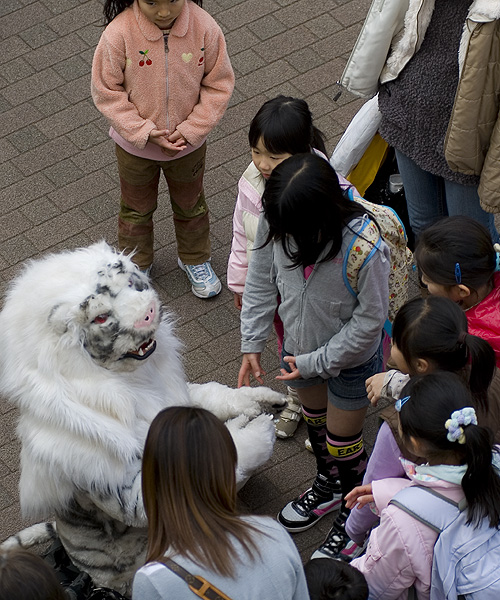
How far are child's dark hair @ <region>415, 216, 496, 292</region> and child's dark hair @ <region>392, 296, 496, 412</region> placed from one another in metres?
0.30

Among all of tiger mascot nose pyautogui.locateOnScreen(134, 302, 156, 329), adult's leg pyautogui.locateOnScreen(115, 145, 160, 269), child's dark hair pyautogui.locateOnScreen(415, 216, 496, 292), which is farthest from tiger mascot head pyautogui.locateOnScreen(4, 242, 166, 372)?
adult's leg pyautogui.locateOnScreen(115, 145, 160, 269)

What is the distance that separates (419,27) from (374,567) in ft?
7.12

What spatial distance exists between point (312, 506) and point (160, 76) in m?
2.05

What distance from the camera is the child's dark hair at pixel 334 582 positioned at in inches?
109

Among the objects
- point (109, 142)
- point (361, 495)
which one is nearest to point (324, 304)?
point (361, 495)

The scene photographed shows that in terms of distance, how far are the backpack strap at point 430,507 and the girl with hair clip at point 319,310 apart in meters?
0.68

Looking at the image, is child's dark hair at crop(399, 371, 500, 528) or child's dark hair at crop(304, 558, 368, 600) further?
child's dark hair at crop(304, 558, 368, 600)

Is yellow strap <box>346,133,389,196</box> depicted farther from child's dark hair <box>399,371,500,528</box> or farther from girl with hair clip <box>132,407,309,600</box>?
girl with hair clip <box>132,407,309,600</box>

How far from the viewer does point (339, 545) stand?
12.2 feet

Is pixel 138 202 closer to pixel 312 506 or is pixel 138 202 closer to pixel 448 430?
pixel 312 506

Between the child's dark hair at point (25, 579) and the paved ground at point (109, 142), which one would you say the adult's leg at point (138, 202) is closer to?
the paved ground at point (109, 142)

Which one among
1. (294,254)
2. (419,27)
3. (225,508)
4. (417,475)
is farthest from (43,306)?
(419,27)

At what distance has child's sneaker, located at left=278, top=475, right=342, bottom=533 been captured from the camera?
12.8ft

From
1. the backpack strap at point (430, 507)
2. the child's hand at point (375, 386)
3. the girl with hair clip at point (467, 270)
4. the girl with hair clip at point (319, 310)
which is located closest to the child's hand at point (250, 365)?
the girl with hair clip at point (319, 310)
